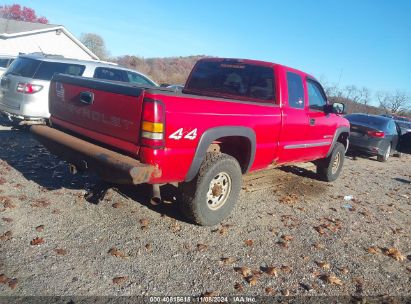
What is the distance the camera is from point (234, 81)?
547cm

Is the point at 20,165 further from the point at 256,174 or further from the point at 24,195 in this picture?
the point at 256,174

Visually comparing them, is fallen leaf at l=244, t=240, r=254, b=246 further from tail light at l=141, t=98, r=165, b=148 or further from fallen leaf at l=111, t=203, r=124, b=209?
fallen leaf at l=111, t=203, r=124, b=209

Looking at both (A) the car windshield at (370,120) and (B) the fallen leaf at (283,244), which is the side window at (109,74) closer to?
(B) the fallen leaf at (283,244)

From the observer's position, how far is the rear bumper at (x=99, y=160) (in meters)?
3.29

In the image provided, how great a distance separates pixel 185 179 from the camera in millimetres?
3848

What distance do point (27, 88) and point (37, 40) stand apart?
28.4m

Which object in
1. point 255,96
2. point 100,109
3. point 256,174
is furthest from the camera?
point 256,174

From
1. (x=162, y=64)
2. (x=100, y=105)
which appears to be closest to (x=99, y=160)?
(x=100, y=105)

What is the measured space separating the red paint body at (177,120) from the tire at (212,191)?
272 mm

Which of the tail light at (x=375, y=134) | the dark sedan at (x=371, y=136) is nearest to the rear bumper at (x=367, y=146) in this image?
the dark sedan at (x=371, y=136)

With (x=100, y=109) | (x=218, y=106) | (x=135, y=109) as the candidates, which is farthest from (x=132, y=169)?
(x=218, y=106)

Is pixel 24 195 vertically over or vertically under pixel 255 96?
under

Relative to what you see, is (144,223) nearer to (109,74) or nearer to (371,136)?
(109,74)

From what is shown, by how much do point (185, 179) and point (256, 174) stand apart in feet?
11.3
